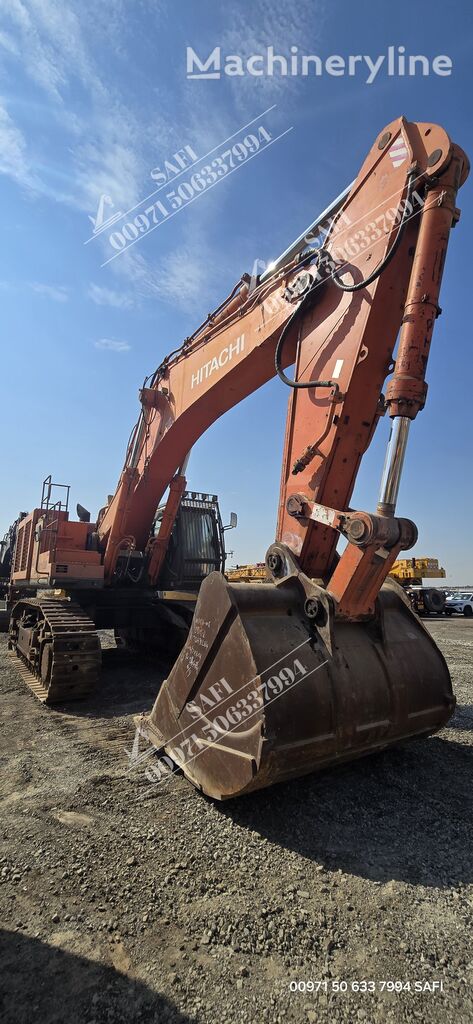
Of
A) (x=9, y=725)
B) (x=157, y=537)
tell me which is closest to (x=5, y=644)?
(x=157, y=537)

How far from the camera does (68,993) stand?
6.28 feet

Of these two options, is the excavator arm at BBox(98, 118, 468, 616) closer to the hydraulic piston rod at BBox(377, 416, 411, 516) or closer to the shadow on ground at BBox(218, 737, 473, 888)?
the hydraulic piston rod at BBox(377, 416, 411, 516)

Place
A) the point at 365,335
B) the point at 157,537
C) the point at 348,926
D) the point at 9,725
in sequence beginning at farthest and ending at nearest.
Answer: the point at 157,537, the point at 9,725, the point at 365,335, the point at 348,926

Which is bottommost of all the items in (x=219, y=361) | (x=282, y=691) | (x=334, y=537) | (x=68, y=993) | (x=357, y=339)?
(x=68, y=993)

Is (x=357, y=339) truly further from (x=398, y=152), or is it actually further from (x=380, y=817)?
(x=380, y=817)

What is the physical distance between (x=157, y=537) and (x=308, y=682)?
5.27 m

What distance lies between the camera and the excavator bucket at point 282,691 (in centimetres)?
298

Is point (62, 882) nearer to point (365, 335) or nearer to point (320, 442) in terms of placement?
point (320, 442)

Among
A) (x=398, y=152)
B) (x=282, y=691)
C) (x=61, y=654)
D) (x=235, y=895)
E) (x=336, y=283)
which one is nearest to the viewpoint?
(x=235, y=895)

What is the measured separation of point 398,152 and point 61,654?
19.6 feet

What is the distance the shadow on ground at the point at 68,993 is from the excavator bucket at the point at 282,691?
3.58 feet

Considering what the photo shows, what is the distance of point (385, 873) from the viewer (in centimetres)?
265

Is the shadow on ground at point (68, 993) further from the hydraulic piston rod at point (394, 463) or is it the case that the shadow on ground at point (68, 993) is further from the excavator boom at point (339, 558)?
the hydraulic piston rod at point (394, 463)

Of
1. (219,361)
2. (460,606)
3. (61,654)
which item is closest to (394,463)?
(219,361)
